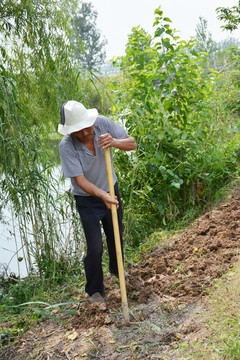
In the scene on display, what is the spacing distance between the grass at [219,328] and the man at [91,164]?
2.99ft

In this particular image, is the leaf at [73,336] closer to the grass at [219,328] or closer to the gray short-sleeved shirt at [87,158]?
the grass at [219,328]

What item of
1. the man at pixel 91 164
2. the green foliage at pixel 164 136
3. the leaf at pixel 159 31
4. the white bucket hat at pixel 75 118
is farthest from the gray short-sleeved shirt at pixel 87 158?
the leaf at pixel 159 31

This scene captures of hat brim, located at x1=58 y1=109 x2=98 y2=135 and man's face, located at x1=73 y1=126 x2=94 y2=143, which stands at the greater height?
hat brim, located at x1=58 y1=109 x2=98 y2=135

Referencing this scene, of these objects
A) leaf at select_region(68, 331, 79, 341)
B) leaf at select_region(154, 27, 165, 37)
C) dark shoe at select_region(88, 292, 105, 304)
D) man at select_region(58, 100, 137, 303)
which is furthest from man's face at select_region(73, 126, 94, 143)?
leaf at select_region(154, 27, 165, 37)

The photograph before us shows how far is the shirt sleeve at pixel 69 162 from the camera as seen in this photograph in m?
2.94

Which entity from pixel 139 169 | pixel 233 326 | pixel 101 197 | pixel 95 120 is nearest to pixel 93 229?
pixel 101 197

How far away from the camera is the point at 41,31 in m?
4.29

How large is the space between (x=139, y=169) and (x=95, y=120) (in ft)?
5.87

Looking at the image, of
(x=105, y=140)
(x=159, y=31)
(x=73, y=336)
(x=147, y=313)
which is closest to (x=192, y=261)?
(x=147, y=313)

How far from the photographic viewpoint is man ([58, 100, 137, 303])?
291 centimetres

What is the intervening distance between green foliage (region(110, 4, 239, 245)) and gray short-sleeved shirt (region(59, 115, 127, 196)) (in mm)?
1357

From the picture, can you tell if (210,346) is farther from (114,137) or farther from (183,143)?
(183,143)

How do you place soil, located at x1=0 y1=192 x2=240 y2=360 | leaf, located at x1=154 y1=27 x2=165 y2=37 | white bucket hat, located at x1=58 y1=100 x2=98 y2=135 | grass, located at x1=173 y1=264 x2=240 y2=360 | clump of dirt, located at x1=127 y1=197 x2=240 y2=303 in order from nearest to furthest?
grass, located at x1=173 y1=264 x2=240 y2=360
soil, located at x1=0 y1=192 x2=240 y2=360
white bucket hat, located at x1=58 y1=100 x2=98 y2=135
clump of dirt, located at x1=127 y1=197 x2=240 y2=303
leaf, located at x1=154 y1=27 x2=165 y2=37

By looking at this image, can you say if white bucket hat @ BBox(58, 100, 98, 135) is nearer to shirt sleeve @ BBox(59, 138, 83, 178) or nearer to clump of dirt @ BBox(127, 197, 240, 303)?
shirt sleeve @ BBox(59, 138, 83, 178)
